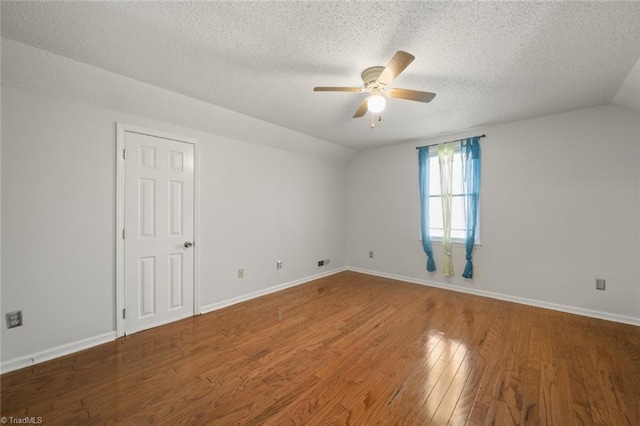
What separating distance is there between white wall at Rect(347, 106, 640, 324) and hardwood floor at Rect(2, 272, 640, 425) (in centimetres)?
41

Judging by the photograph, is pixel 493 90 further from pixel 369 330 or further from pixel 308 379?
pixel 308 379

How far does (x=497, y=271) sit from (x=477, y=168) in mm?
1540

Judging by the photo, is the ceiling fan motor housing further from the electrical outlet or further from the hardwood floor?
the electrical outlet

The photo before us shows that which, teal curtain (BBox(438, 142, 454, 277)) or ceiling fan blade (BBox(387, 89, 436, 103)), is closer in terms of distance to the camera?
ceiling fan blade (BBox(387, 89, 436, 103))

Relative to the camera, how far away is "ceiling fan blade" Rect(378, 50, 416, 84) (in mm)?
1598

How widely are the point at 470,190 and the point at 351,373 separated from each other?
10.4ft

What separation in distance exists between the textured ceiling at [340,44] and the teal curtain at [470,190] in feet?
3.30

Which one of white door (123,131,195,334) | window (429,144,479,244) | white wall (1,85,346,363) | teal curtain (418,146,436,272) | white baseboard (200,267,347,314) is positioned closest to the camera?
white wall (1,85,346,363)

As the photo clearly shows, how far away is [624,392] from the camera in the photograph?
1745 millimetres

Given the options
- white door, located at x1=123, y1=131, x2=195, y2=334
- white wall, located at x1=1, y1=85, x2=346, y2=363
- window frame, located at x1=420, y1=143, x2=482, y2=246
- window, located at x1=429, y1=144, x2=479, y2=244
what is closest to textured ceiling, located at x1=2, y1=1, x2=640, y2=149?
white wall, located at x1=1, y1=85, x2=346, y2=363

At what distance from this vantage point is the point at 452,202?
402 centimetres

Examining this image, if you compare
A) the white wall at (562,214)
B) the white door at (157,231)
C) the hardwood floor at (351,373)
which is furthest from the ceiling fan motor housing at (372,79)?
the white wall at (562,214)

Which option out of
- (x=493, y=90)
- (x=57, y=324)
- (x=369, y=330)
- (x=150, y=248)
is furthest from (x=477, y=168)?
(x=57, y=324)

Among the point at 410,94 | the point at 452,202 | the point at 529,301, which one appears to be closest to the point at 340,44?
the point at 410,94
